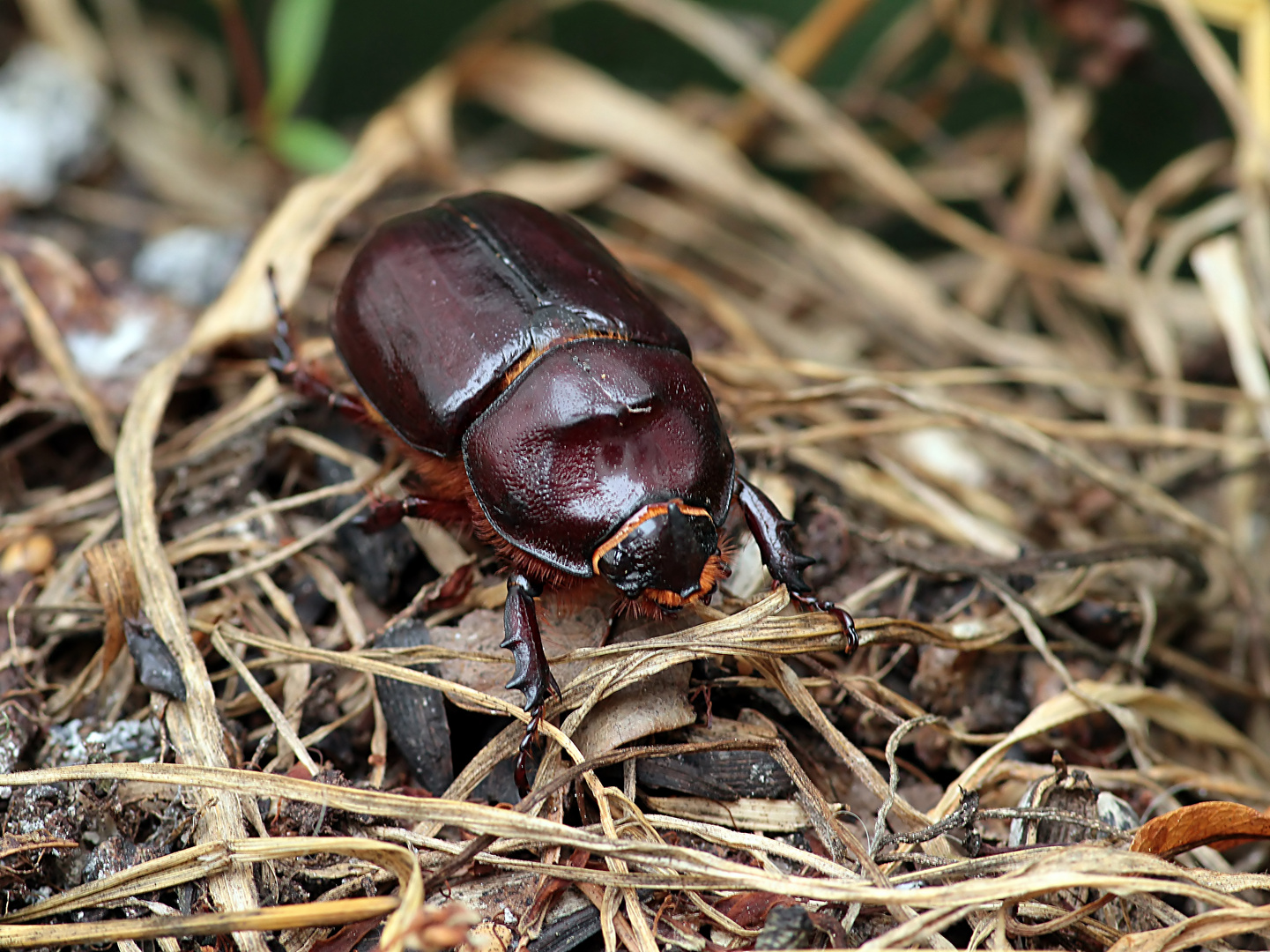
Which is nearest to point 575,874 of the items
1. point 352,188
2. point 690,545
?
point 690,545

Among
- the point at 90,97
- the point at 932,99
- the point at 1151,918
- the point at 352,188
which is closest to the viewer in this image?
the point at 1151,918

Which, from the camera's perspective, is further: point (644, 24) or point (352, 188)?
point (644, 24)

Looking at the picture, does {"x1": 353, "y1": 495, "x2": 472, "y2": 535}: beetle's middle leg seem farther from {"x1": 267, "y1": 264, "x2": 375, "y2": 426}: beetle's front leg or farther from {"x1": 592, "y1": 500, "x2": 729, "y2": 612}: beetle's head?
{"x1": 592, "y1": 500, "x2": 729, "y2": 612}: beetle's head

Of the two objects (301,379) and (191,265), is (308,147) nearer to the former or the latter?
(191,265)

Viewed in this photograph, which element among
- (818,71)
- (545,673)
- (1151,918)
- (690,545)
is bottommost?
(1151,918)

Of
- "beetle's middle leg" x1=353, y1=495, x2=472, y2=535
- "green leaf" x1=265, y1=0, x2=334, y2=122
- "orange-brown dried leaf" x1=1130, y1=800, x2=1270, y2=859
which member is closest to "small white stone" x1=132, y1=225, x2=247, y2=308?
"green leaf" x1=265, y1=0, x2=334, y2=122

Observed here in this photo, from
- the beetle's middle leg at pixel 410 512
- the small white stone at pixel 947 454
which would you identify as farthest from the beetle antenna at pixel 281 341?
the small white stone at pixel 947 454

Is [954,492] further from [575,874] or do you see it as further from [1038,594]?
[575,874]
